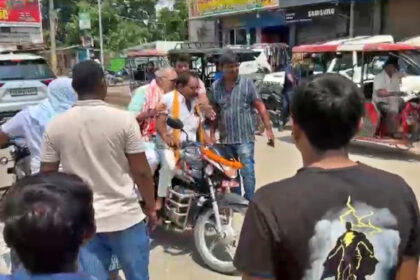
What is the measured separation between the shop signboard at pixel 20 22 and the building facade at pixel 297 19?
8.68m

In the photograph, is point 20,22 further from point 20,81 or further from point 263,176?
point 263,176

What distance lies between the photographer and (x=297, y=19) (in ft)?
73.4

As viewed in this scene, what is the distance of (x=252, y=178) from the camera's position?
5.01 metres

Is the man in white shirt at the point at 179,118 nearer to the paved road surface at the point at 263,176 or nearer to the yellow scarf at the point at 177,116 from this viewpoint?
the yellow scarf at the point at 177,116

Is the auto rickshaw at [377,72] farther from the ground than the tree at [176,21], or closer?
closer

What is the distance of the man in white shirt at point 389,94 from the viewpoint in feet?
27.8

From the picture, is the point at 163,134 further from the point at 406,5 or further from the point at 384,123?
the point at 406,5

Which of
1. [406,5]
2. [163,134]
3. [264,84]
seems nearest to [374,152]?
[264,84]

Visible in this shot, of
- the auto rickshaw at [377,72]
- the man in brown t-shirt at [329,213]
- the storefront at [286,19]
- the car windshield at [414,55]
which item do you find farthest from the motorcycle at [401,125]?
the storefront at [286,19]

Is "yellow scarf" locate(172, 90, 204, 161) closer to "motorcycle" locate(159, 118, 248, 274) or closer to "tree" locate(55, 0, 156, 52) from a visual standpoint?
"motorcycle" locate(159, 118, 248, 274)

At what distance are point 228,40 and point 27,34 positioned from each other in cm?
1093

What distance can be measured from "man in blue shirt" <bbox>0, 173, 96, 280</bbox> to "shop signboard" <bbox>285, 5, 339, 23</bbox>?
2010 cm

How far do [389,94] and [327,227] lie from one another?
7.50 meters

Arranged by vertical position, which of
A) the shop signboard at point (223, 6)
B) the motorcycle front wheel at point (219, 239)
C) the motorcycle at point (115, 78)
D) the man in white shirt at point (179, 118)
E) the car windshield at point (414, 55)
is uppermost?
the shop signboard at point (223, 6)
